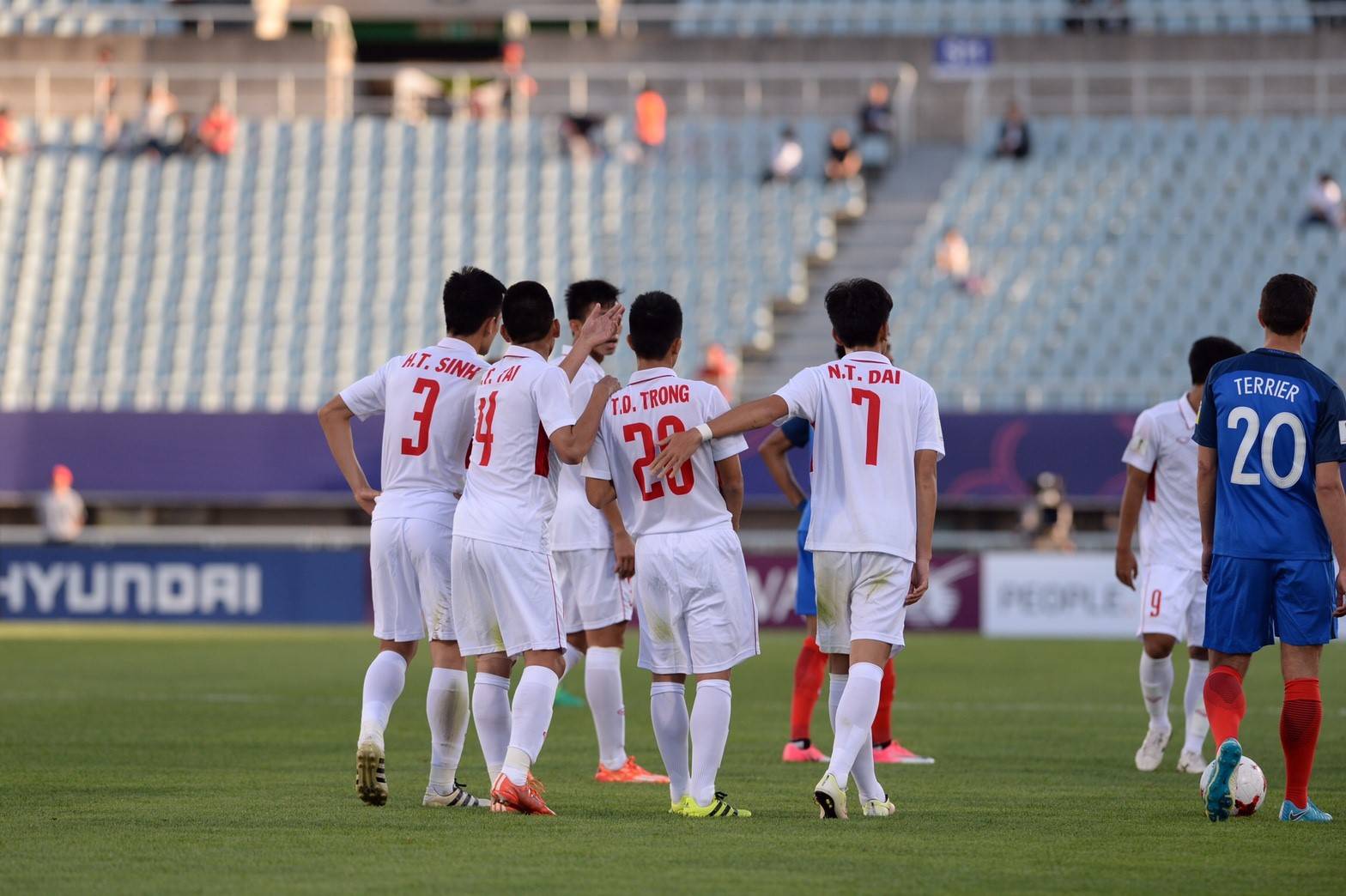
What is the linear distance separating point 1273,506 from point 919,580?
5.09 feet

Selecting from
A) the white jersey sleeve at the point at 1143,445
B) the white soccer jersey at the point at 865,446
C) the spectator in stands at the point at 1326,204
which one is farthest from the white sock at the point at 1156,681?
the spectator in stands at the point at 1326,204

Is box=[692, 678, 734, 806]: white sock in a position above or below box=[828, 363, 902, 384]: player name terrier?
below

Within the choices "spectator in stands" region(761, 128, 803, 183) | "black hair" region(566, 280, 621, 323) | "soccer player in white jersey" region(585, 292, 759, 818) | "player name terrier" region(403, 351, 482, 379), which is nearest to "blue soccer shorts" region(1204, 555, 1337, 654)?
"soccer player in white jersey" region(585, 292, 759, 818)

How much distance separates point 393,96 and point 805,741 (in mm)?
30937

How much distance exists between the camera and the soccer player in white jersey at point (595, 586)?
982 centimetres

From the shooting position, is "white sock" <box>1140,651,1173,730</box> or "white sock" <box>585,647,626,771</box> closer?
"white sock" <box>585,647,626,771</box>

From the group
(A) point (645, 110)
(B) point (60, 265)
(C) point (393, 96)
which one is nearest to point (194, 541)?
(B) point (60, 265)

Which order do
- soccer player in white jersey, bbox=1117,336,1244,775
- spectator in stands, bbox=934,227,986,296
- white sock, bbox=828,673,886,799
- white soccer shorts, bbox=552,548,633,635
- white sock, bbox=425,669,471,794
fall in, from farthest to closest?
spectator in stands, bbox=934,227,986,296, soccer player in white jersey, bbox=1117,336,1244,775, white soccer shorts, bbox=552,548,633,635, white sock, bbox=425,669,471,794, white sock, bbox=828,673,886,799

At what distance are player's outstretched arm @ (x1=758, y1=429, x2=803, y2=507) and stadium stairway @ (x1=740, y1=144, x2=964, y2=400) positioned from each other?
58.0 ft

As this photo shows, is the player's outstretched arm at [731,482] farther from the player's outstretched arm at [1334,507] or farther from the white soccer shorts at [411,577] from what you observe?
the player's outstretched arm at [1334,507]

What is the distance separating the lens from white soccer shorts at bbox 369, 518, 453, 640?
8562mm

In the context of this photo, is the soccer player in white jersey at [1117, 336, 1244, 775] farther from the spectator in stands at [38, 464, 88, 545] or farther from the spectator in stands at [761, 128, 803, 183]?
the spectator in stands at [761, 128, 803, 183]

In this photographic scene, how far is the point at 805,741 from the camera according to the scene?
1132cm

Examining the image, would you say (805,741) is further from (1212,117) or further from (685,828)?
(1212,117)
